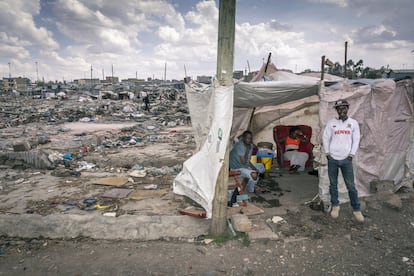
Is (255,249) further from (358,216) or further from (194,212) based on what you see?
(358,216)

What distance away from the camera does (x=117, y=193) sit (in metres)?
5.73

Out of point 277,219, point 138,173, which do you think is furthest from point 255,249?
point 138,173

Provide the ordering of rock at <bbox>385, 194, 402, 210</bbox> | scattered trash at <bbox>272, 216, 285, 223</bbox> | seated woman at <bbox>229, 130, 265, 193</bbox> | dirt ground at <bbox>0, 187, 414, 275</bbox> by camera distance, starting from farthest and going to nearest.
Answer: seated woman at <bbox>229, 130, 265, 193</bbox>, rock at <bbox>385, 194, 402, 210</bbox>, scattered trash at <bbox>272, 216, 285, 223</bbox>, dirt ground at <bbox>0, 187, 414, 275</bbox>

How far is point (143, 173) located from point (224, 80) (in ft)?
13.9

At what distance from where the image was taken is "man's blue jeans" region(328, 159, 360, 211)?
4305 mm

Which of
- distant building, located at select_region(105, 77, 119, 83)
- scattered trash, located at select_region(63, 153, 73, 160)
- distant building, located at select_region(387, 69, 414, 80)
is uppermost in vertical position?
distant building, located at select_region(105, 77, 119, 83)

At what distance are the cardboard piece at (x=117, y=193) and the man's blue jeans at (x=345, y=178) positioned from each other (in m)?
3.85

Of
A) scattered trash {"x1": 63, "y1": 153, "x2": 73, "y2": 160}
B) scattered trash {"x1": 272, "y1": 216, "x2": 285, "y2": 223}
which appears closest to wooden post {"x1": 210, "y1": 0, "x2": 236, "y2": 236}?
scattered trash {"x1": 272, "y1": 216, "x2": 285, "y2": 223}

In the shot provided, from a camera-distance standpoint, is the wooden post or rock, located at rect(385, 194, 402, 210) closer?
the wooden post

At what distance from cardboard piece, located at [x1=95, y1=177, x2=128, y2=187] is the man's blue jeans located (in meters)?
4.35

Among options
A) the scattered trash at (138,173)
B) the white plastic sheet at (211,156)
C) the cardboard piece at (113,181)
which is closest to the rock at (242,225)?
the white plastic sheet at (211,156)

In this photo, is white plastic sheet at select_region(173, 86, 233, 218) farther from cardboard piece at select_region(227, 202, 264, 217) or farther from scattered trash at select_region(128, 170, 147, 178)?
scattered trash at select_region(128, 170, 147, 178)

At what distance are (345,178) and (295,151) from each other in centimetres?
305

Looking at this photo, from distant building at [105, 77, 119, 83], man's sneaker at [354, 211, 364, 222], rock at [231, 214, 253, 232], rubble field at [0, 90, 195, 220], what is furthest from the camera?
distant building at [105, 77, 119, 83]
